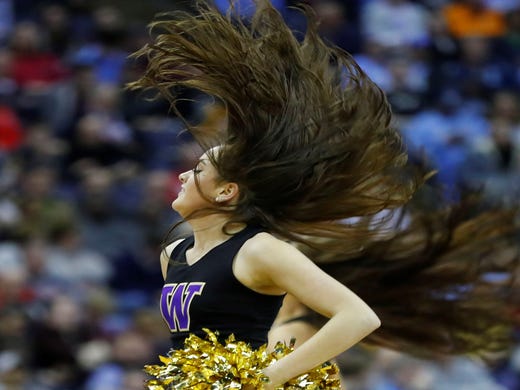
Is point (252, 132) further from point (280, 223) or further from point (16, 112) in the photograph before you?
point (16, 112)

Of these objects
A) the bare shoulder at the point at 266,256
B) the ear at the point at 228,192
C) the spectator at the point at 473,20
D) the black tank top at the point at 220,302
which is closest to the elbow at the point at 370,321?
the bare shoulder at the point at 266,256

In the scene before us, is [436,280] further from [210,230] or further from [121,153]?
[121,153]

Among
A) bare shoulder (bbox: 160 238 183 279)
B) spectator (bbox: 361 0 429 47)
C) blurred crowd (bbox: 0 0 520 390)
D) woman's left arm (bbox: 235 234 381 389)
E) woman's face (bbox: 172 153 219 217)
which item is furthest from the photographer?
spectator (bbox: 361 0 429 47)

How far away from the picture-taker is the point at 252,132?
394cm

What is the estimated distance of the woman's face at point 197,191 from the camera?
3.90 meters

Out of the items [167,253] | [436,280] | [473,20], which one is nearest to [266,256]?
[167,253]

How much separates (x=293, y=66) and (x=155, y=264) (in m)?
5.24

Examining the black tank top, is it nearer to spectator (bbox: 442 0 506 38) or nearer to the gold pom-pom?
the gold pom-pom

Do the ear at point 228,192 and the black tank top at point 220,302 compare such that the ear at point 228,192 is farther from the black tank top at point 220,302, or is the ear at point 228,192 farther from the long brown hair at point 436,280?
the long brown hair at point 436,280

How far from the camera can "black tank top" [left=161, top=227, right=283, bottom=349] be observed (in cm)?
375

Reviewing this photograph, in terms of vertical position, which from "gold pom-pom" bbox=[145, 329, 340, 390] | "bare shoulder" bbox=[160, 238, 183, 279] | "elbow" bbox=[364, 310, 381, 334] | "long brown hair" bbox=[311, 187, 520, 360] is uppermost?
"long brown hair" bbox=[311, 187, 520, 360]

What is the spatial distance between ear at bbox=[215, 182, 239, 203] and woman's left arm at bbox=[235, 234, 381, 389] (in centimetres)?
24

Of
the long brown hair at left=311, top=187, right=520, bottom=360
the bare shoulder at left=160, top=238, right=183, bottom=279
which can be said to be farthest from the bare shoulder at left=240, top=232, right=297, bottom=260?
the long brown hair at left=311, top=187, right=520, bottom=360

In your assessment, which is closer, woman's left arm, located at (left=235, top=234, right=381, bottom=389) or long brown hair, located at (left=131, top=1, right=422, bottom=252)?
woman's left arm, located at (left=235, top=234, right=381, bottom=389)
